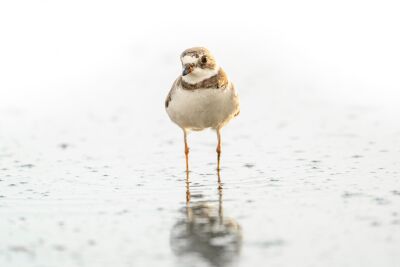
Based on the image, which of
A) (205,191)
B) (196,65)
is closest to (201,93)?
(196,65)

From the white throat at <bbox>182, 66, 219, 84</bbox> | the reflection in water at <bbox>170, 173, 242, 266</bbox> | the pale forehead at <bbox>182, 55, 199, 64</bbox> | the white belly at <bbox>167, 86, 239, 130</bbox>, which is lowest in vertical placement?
the reflection in water at <bbox>170, 173, 242, 266</bbox>

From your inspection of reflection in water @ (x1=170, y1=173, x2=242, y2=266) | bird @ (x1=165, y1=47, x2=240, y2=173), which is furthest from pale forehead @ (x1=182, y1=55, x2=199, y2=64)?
reflection in water @ (x1=170, y1=173, x2=242, y2=266)

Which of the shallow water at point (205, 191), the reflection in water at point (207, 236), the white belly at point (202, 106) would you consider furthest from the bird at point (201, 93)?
the reflection in water at point (207, 236)

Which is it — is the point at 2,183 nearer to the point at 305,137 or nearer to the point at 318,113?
the point at 305,137

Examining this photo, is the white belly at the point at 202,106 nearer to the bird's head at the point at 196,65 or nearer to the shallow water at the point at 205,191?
the bird's head at the point at 196,65

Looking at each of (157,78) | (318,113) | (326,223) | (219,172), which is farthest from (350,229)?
(157,78)

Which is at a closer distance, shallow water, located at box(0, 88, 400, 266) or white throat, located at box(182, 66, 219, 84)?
shallow water, located at box(0, 88, 400, 266)

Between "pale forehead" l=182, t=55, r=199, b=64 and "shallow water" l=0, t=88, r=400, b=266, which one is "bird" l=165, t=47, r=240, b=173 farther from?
"shallow water" l=0, t=88, r=400, b=266

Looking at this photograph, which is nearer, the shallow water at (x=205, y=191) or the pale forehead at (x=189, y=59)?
the shallow water at (x=205, y=191)
